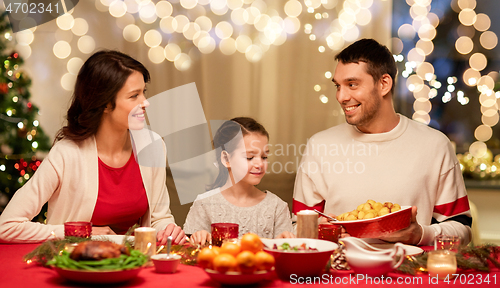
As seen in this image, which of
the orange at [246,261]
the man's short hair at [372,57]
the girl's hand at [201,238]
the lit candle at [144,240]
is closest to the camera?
the orange at [246,261]

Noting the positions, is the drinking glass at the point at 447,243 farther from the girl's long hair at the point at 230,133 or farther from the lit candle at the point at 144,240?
the girl's long hair at the point at 230,133

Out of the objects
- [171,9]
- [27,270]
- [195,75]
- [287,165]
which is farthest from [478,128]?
[27,270]

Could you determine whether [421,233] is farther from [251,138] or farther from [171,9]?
[171,9]

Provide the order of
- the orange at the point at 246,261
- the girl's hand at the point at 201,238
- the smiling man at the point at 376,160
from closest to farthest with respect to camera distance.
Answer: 1. the orange at the point at 246,261
2. the girl's hand at the point at 201,238
3. the smiling man at the point at 376,160

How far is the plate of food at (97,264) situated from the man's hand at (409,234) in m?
0.91

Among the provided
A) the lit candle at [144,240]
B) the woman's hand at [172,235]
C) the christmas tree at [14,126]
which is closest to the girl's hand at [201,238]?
the woman's hand at [172,235]

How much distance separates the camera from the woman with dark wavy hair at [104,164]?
6.60ft

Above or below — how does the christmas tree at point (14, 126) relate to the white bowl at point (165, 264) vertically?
above

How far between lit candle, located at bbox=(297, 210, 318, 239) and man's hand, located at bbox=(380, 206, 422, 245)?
1.04 ft

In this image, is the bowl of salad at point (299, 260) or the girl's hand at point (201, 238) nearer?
the bowl of salad at point (299, 260)

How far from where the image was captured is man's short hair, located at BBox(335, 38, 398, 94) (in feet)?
7.45

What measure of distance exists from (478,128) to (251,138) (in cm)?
269

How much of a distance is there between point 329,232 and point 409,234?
403 millimetres

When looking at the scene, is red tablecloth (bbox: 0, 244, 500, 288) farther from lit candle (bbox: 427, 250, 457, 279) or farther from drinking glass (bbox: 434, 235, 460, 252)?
drinking glass (bbox: 434, 235, 460, 252)
